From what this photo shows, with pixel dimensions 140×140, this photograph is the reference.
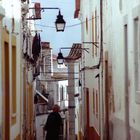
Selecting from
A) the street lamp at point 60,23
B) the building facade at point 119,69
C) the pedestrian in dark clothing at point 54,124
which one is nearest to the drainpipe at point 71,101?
the street lamp at point 60,23

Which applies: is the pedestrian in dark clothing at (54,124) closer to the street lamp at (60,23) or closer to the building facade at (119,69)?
the building facade at (119,69)

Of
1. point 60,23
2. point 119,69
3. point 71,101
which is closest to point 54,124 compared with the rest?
point 60,23

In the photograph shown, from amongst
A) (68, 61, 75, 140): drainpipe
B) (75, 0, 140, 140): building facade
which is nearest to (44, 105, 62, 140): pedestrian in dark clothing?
(75, 0, 140, 140): building facade

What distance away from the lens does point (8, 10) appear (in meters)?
13.4

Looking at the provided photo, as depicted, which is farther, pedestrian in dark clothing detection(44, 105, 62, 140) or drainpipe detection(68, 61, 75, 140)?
drainpipe detection(68, 61, 75, 140)

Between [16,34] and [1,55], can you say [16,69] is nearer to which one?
[16,34]

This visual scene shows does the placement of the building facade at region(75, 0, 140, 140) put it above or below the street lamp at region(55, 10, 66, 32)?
below

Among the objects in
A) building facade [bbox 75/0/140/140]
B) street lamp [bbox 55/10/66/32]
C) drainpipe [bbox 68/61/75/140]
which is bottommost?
drainpipe [bbox 68/61/75/140]

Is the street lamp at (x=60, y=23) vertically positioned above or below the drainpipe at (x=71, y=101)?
above

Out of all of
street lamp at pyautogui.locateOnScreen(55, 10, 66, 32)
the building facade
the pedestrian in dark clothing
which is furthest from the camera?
street lamp at pyautogui.locateOnScreen(55, 10, 66, 32)

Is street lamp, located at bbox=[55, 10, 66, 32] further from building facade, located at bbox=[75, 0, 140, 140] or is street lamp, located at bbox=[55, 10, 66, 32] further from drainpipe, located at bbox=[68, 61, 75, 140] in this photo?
drainpipe, located at bbox=[68, 61, 75, 140]

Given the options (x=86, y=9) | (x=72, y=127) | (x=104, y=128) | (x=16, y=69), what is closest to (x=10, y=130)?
(x=16, y=69)

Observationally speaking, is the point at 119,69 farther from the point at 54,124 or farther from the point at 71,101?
the point at 71,101

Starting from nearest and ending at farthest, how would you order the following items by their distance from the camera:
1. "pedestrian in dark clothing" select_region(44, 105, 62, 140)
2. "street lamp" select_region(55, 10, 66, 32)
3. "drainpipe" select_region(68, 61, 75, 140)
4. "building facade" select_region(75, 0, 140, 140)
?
1. "building facade" select_region(75, 0, 140, 140)
2. "pedestrian in dark clothing" select_region(44, 105, 62, 140)
3. "street lamp" select_region(55, 10, 66, 32)
4. "drainpipe" select_region(68, 61, 75, 140)
